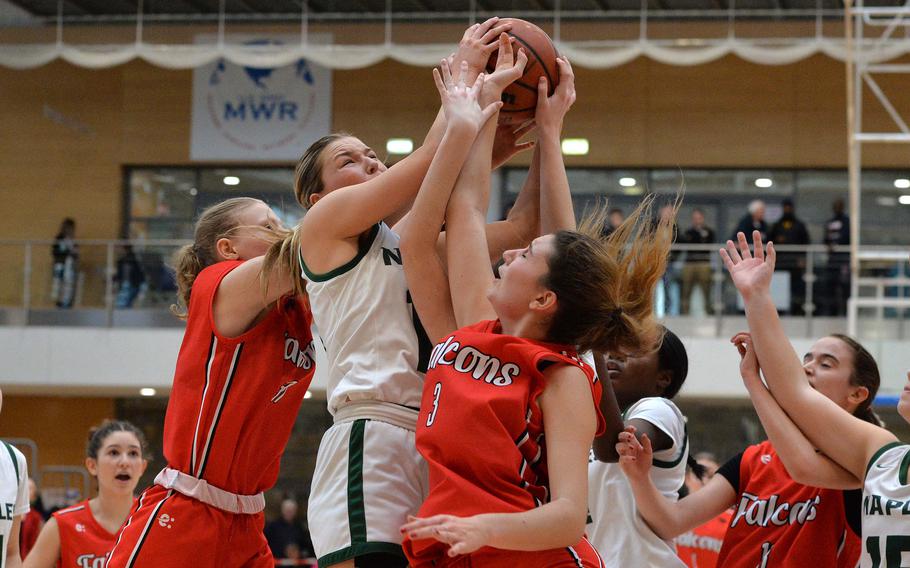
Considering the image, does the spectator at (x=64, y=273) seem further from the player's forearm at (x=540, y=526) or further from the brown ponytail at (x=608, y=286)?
the player's forearm at (x=540, y=526)

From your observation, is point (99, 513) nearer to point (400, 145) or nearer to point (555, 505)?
point (555, 505)

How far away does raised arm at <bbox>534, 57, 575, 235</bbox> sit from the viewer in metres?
3.22

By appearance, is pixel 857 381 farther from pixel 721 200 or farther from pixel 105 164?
pixel 105 164

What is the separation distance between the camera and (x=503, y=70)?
3072 mm

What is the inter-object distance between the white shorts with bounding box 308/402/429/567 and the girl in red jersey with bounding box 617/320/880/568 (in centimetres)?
87

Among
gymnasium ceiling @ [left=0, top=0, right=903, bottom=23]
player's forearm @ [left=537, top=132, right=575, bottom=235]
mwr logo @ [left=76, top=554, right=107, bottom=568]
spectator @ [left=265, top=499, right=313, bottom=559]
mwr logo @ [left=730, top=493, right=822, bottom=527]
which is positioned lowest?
spectator @ [left=265, top=499, right=313, bottom=559]

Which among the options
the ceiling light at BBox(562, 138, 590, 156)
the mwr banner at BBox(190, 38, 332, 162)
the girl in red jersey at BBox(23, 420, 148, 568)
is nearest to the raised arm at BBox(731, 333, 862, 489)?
the girl in red jersey at BBox(23, 420, 148, 568)

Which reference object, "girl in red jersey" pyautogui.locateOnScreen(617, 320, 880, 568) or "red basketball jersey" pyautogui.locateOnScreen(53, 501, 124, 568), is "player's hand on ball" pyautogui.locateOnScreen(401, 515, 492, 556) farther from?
"red basketball jersey" pyautogui.locateOnScreen(53, 501, 124, 568)

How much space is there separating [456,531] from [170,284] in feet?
44.7

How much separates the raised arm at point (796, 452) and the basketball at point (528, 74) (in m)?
0.94

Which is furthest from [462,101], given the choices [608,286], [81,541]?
[81,541]

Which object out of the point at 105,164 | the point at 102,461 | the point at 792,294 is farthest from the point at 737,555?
the point at 105,164

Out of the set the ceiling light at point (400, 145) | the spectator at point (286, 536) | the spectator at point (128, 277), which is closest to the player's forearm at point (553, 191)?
the spectator at point (286, 536)

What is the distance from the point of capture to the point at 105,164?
64.2 ft
